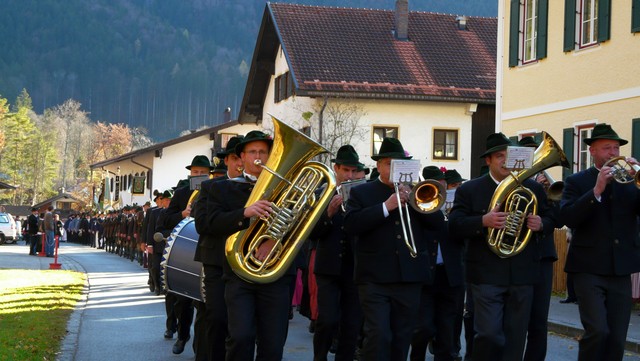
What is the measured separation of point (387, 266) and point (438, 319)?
2.13m

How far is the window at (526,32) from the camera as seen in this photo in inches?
960

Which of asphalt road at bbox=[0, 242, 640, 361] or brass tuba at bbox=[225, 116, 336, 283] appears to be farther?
asphalt road at bbox=[0, 242, 640, 361]

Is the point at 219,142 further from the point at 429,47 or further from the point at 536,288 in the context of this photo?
the point at 536,288

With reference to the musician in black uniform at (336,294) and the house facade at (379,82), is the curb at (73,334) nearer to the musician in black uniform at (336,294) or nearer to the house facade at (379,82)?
the musician in black uniform at (336,294)

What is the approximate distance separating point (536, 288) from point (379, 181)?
5.30 ft

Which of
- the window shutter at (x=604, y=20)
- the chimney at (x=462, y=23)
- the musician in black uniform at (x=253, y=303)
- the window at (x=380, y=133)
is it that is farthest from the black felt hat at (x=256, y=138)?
the chimney at (x=462, y=23)

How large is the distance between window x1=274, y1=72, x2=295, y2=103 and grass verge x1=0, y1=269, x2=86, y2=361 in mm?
15974

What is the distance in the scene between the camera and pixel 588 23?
74.2 ft

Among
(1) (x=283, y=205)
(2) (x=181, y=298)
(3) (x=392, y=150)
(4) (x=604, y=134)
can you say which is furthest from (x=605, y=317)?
(2) (x=181, y=298)

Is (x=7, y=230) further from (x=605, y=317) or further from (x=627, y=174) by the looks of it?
(x=627, y=174)

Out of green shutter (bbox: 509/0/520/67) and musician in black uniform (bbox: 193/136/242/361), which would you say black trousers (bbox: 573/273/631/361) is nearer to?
musician in black uniform (bbox: 193/136/242/361)

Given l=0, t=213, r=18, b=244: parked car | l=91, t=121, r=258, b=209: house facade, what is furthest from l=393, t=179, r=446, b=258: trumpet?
l=0, t=213, r=18, b=244: parked car

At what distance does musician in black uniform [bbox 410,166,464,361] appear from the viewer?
979 centimetres

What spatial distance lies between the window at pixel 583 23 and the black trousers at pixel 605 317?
46.8ft
